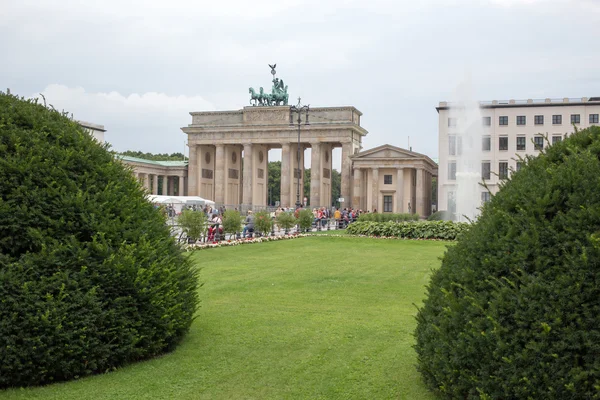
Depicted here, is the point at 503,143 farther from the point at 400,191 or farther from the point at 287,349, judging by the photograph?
the point at 287,349

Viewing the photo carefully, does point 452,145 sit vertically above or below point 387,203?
above

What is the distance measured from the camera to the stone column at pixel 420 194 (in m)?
78.5

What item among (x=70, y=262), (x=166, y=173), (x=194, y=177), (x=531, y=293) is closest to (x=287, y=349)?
(x=70, y=262)

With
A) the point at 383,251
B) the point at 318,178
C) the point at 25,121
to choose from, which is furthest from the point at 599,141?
the point at 318,178

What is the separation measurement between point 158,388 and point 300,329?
277 cm

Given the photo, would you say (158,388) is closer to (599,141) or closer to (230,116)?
(599,141)

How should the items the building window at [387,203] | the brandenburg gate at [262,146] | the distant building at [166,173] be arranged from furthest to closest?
the distant building at [166,173] → the brandenburg gate at [262,146] → the building window at [387,203]

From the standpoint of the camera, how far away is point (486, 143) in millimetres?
73250

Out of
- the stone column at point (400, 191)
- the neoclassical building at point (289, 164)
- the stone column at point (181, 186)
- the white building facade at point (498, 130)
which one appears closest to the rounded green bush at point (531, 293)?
the white building facade at point (498, 130)

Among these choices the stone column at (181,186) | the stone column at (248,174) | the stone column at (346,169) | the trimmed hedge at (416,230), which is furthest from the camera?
the stone column at (181,186)

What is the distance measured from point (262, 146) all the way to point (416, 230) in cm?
6627

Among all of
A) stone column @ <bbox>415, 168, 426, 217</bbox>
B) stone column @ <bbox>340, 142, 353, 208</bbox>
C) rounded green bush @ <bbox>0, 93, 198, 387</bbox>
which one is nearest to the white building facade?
stone column @ <bbox>415, 168, 426, 217</bbox>

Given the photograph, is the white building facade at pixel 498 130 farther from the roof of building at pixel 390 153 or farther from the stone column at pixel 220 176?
the stone column at pixel 220 176

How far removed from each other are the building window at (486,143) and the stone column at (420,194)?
27.6ft
